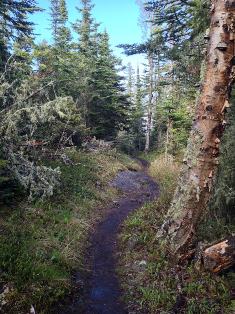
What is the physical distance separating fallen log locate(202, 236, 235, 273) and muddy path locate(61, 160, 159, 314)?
6.21 ft

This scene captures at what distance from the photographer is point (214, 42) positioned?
705cm

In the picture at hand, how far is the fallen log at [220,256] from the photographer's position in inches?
264

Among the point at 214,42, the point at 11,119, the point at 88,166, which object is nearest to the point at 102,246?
the point at 11,119

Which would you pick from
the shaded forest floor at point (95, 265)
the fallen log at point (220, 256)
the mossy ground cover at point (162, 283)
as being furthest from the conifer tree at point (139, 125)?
the fallen log at point (220, 256)

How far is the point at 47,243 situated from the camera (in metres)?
8.31

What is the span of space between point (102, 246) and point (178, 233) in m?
2.65

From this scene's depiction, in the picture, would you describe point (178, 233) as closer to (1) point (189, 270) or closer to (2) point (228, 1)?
(1) point (189, 270)

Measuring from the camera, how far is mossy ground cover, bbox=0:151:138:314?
6.05m

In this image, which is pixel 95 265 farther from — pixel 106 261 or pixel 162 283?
pixel 162 283

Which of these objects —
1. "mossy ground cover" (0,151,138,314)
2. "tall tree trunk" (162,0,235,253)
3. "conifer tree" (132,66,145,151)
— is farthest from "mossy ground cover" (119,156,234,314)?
"conifer tree" (132,66,145,151)

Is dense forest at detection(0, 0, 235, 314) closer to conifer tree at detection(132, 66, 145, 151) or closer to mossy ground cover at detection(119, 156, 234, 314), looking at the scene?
mossy ground cover at detection(119, 156, 234, 314)

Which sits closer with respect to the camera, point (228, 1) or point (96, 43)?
point (228, 1)

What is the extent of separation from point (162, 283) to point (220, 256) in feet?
4.15

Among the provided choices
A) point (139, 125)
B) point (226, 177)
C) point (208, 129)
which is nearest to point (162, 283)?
point (226, 177)
